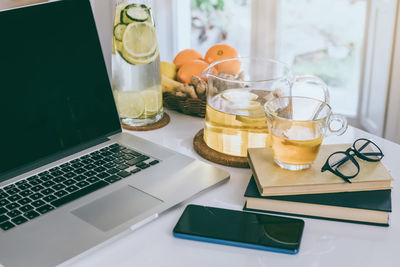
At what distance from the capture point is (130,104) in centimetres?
117

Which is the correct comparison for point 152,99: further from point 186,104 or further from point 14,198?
point 14,198

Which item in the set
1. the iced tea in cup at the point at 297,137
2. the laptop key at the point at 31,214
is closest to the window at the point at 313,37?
the iced tea in cup at the point at 297,137

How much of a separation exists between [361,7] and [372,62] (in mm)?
304

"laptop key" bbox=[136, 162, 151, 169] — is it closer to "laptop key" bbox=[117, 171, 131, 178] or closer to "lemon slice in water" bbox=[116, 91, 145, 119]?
"laptop key" bbox=[117, 171, 131, 178]

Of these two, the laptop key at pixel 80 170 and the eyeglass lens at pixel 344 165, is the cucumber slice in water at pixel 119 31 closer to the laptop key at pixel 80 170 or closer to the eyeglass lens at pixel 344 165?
the laptop key at pixel 80 170

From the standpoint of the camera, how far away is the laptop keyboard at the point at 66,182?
804 mm

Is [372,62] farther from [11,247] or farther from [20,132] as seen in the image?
[11,247]

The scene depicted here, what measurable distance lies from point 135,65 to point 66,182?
14.1 inches

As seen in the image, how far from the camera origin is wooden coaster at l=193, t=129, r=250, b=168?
3.24ft

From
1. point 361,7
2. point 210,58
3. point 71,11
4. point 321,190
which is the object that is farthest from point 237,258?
point 361,7

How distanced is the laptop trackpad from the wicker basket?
41cm

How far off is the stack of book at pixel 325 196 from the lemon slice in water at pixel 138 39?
443mm

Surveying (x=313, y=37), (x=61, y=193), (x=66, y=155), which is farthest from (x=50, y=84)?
(x=313, y=37)

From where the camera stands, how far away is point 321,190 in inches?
32.1
